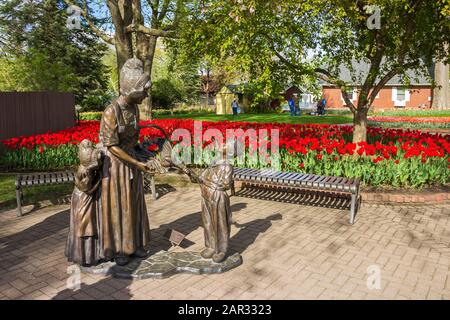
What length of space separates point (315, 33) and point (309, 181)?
4.30 metres

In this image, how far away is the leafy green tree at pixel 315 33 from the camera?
25.9 ft

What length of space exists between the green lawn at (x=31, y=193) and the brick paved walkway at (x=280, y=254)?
0.42 m

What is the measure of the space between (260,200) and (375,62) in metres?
4.62

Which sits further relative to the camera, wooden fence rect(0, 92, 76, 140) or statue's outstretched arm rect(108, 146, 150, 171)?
wooden fence rect(0, 92, 76, 140)

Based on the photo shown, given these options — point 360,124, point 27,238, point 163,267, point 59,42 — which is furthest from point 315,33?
point 59,42

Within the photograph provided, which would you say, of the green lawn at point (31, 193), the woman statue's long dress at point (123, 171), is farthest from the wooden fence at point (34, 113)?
the woman statue's long dress at point (123, 171)

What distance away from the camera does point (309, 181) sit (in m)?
7.09

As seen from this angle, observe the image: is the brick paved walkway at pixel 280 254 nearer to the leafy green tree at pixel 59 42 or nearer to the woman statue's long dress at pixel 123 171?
the woman statue's long dress at pixel 123 171

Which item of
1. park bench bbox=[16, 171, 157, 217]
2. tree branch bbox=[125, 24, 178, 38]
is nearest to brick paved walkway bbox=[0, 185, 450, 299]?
park bench bbox=[16, 171, 157, 217]

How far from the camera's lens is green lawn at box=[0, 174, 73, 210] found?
25.3ft

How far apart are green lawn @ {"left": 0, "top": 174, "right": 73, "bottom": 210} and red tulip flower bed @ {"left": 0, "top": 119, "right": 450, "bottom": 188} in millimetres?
1197

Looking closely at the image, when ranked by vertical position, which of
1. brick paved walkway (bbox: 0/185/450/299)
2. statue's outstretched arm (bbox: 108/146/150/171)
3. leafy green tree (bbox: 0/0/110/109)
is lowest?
brick paved walkway (bbox: 0/185/450/299)

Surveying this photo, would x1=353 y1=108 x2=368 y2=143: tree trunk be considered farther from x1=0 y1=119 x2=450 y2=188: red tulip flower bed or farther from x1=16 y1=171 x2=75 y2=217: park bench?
x1=16 y1=171 x2=75 y2=217: park bench
